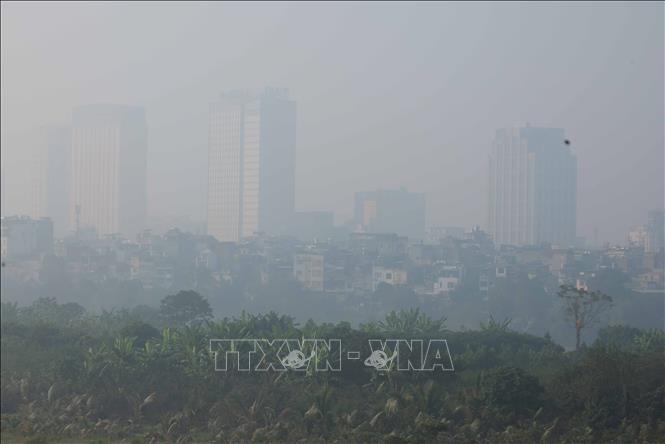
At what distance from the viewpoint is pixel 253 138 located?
25172mm

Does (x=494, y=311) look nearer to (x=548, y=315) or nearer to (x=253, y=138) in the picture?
(x=548, y=315)

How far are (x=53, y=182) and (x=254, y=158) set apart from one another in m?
7.36

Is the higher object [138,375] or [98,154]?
[98,154]

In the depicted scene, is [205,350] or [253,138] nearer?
[205,350]

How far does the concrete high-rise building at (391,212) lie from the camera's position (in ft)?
80.0

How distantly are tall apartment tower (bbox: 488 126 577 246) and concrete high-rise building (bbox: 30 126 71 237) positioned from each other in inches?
488

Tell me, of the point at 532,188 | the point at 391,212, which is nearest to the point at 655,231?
the point at 532,188

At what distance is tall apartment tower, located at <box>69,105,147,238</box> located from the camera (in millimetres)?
26016

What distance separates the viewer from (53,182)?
2855 cm

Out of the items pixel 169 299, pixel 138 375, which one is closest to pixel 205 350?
pixel 138 375

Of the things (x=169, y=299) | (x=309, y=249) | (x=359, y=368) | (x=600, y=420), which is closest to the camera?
(x=600, y=420)

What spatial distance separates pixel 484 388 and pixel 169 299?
30.1 feet

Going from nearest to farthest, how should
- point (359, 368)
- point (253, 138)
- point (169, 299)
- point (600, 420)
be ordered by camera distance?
point (600, 420) → point (359, 368) → point (169, 299) → point (253, 138)

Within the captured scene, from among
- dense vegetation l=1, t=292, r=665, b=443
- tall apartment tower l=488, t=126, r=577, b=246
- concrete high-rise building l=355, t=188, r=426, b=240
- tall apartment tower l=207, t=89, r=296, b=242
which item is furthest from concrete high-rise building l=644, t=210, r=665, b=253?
tall apartment tower l=207, t=89, r=296, b=242
